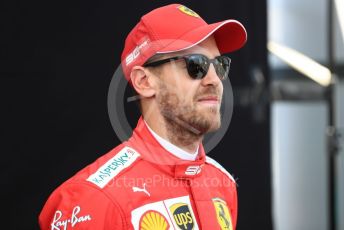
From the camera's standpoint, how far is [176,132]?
73.2 inches

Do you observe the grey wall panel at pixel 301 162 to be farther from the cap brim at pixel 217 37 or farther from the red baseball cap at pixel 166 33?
the red baseball cap at pixel 166 33

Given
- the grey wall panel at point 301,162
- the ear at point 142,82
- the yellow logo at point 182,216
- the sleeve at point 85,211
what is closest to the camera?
the sleeve at point 85,211

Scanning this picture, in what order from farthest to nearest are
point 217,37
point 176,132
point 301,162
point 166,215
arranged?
point 301,162
point 217,37
point 176,132
point 166,215

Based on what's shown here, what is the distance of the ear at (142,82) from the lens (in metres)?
1.88

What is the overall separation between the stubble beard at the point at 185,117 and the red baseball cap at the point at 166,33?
5.0 inches

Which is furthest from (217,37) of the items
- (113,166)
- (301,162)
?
(301,162)

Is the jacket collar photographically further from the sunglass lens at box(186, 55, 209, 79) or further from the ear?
the sunglass lens at box(186, 55, 209, 79)

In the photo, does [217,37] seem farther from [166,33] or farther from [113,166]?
[113,166]

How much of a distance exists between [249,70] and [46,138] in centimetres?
129

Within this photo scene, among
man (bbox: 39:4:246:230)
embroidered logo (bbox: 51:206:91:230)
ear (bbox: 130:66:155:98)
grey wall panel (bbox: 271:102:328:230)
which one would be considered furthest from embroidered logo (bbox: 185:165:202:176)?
grey wall panel (bbox: 271:102:328:230)

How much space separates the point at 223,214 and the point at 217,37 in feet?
2.05

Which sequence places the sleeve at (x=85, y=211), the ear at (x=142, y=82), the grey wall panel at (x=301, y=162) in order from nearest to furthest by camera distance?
the sleeve at (x=85, y=211)
the ear at (x=142, y=82)
the grey wall panel at (x=301, y=162)

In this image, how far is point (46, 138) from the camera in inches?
99.3

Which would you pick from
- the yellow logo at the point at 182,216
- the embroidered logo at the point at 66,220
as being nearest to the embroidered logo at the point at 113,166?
the embroidered logo at the point at 66,220
